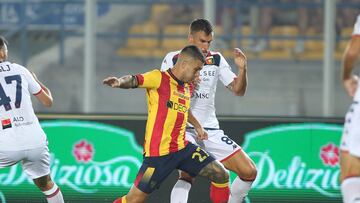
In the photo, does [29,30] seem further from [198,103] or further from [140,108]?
[198,103]

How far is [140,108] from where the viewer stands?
13.2 meters

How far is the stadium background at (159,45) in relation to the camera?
13039 millimetres

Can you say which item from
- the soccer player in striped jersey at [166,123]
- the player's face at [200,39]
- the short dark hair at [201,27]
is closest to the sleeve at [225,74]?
the player's face at [200,39]

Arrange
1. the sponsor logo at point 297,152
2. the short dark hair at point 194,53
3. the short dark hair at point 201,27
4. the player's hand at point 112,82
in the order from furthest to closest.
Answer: the sponsor logo at point 297,152, the short dark hair at point 201,27, the short dark hair at point 194,53, the player's hand at point 112,82

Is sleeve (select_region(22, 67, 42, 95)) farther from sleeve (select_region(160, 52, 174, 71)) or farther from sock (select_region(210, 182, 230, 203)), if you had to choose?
sock (select_region(210, 182, 230, 203))

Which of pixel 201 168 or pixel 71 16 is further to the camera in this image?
pixel 71 16

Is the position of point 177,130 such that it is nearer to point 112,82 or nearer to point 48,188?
point 112,82

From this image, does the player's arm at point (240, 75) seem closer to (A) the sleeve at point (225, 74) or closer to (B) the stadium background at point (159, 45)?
(A) the sleeve at point (225, 74)

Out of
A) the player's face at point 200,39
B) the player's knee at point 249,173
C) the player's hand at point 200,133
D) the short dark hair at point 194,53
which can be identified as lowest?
the player's knee at point 249,173

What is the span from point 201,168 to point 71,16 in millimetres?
7081

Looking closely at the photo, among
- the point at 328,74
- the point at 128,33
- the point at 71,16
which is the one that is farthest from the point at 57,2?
the point at 328,74

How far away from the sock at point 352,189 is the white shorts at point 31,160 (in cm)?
303

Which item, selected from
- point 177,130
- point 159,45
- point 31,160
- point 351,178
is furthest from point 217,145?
point 159,45

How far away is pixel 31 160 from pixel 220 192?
1720mm
